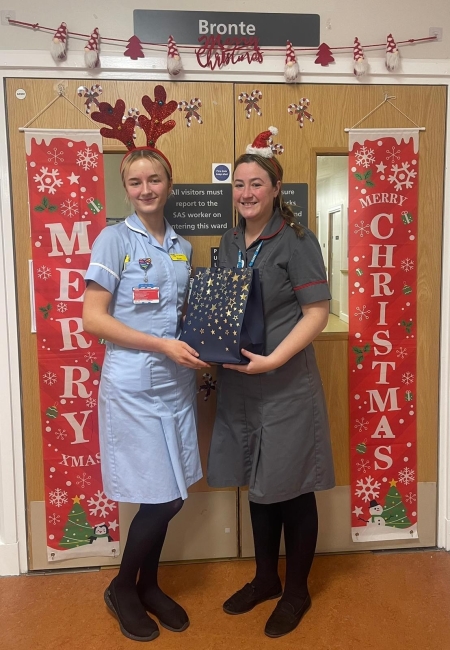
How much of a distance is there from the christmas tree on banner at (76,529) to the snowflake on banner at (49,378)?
50 cm

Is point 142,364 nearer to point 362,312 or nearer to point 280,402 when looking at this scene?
point 280,402

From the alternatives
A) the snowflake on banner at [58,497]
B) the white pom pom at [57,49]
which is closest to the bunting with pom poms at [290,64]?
the white pom pom at [57,49]

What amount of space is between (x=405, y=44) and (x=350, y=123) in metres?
0.38

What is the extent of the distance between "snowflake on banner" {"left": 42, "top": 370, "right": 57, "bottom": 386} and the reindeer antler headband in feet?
2.94

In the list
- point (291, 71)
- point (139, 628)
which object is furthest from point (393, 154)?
point (139, 628)

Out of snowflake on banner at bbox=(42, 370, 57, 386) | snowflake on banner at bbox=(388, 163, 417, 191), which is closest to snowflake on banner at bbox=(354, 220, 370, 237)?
snowflake on banner at bbox=(388, 163, 417, 191)

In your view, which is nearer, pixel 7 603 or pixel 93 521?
pixel 7 603

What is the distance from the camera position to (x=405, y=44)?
2098mm

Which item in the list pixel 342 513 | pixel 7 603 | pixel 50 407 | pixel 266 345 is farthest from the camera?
pixel 342 513

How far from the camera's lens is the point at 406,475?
2.30 meters

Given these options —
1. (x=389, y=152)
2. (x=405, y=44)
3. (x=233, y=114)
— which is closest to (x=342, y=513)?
(x=389, y=152)

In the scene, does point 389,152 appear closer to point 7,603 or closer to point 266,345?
point 266,345

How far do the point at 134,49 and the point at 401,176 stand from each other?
119cm

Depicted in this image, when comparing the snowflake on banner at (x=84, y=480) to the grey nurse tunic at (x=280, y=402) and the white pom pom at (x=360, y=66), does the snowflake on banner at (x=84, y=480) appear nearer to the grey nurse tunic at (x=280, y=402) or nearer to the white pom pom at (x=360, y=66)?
the grey nurse tunic at (x=280, y=402)
